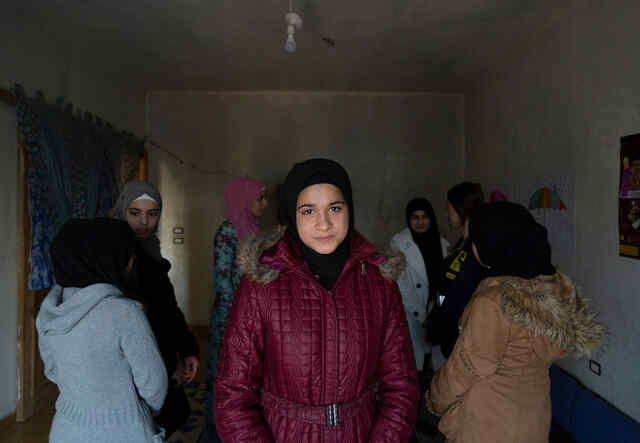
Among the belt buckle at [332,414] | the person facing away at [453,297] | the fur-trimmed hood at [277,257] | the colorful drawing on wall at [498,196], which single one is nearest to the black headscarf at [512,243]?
the person facing away at [453,297]

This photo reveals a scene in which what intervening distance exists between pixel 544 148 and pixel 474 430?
7.30 feet

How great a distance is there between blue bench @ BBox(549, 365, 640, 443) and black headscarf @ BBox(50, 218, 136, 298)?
2.29 meters

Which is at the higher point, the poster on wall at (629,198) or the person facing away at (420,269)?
the poster on wall at (629,198)

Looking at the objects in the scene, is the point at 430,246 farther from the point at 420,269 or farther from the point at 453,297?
the point at 453,297

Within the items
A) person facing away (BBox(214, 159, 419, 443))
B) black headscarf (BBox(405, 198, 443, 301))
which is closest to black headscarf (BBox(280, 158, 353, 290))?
person facing away (BBox(214, 159, 419, 443))

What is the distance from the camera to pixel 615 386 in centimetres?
194

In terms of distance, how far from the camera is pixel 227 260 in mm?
2088

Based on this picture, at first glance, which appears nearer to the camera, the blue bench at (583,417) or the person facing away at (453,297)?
the person facing away at (453,297)

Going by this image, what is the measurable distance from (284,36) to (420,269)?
6.96 feet

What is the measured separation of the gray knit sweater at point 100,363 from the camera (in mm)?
1081

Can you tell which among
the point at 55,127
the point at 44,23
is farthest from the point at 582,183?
the point at 44,23

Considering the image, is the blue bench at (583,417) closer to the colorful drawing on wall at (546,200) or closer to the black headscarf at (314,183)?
the colorful drawing on wall at (546,200)

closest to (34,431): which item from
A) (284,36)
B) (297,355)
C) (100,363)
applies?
(100,363)

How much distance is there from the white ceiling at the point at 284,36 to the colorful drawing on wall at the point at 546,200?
119 cm
